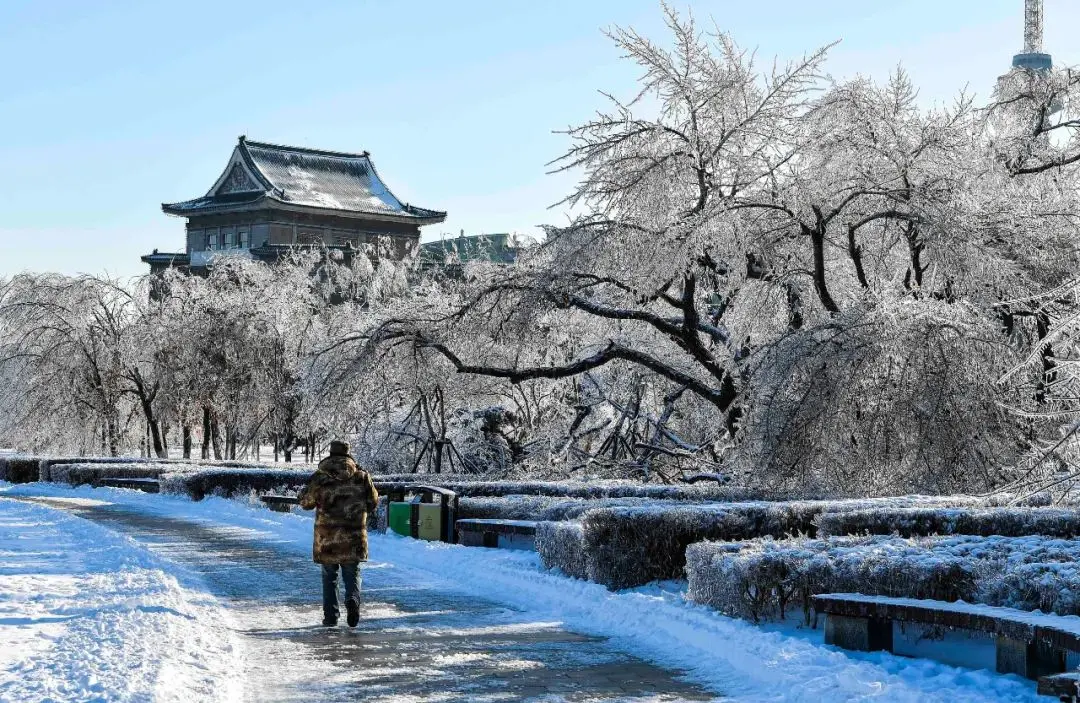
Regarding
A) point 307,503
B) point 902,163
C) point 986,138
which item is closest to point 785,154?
point 902,163

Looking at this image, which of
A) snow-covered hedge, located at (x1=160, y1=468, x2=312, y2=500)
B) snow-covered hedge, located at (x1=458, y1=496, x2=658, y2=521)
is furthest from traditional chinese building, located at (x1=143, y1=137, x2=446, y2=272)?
snow-covered hedge, located at (x1=458, y1=496, x2=658, y2=521)

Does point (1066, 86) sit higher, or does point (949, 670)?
point (1066, 86)

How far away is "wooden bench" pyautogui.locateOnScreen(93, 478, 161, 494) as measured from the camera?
33.6m

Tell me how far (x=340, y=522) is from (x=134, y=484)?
2525cm

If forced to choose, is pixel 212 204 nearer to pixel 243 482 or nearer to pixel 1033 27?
pixel 243 482

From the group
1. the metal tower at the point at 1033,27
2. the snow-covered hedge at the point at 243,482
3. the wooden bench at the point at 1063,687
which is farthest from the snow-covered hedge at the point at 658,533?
the metal tower at the point at 1033,27

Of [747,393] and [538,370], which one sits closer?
[747,393]

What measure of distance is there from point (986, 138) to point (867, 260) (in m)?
4.36

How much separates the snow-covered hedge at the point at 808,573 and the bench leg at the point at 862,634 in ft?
1.82

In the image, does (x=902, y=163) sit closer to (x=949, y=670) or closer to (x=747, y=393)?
(x=747, y=393)

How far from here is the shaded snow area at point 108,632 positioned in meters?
7.78

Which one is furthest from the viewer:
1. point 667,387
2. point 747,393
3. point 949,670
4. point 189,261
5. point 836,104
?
point 189,261

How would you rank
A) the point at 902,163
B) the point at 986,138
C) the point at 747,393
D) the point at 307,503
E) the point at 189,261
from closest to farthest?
1. the point at 307,503
2. the point at 747,393
3. the point at 902,163
4. the point at 986,138
5. the point at 189,261

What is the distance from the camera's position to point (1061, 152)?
26.2m
